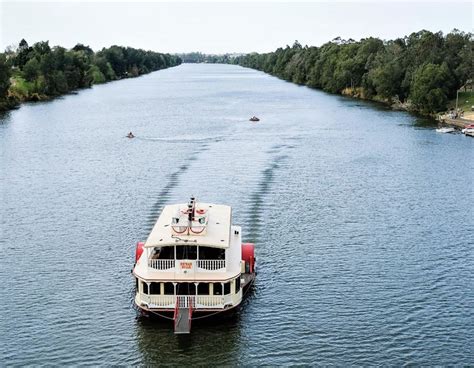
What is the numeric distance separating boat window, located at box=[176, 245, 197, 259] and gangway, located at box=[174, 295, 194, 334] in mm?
2182

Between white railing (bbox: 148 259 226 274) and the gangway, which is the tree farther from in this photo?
the gangway

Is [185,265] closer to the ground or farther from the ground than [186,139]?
farther from the ground

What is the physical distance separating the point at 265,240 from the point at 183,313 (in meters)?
14.4

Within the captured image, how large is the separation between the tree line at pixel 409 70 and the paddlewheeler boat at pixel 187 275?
303 ft

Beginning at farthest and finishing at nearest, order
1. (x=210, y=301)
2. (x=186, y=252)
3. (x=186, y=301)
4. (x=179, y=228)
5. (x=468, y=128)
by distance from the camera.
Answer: (x=468, y=128), (x=179, y=228), (x=186, y=252), (x=210, y=301), (x=186, y=301)

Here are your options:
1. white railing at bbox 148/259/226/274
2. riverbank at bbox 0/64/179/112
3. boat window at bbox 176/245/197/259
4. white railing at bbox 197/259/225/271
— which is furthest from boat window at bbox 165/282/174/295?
riverbank at bbox 0/64/179/112

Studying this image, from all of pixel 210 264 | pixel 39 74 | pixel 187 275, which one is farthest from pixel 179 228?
pixel 39 74

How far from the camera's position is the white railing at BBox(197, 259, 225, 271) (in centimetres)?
3362

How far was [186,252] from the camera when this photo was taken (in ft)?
112

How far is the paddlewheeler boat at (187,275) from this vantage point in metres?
32.8

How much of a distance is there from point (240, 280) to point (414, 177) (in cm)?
3776

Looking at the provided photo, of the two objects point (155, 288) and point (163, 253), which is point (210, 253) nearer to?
point (163, 253)

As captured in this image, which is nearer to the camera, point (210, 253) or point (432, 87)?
point (210, 253)

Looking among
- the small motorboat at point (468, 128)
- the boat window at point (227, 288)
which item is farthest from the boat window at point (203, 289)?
the small motorboat at point (468, 128)
